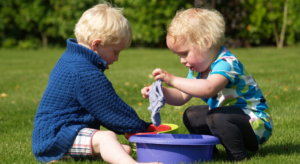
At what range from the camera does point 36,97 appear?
530 cm

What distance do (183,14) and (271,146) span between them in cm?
125

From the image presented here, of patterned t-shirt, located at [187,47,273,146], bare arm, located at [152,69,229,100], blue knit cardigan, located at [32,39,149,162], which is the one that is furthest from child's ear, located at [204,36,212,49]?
blue knit cardigan, located at [32,39,149,162]

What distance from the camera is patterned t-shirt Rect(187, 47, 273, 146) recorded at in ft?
7.50

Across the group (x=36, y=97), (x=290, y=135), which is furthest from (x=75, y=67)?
(x=36, y=97)

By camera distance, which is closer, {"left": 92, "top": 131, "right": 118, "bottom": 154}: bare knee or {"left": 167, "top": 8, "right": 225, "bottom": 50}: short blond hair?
{"left": 92, "top": 131, "right": 118, "bottom": 154}: bare knee

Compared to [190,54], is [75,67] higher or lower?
lower

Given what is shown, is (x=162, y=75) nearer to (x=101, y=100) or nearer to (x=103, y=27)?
(x=101, y=100)

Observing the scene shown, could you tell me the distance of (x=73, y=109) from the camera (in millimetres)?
2314

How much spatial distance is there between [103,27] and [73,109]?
63cm

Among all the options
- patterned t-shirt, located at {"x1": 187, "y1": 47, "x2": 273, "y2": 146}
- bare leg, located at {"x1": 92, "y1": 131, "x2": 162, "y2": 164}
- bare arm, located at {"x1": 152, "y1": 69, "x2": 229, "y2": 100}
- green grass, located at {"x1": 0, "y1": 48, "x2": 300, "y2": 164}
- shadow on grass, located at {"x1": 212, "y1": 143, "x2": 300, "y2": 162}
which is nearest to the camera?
bare leg, located at {"x1": 92, "y1": 131, "x2": 162, "y2": 164}

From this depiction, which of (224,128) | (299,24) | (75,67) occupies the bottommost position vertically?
(299,24)

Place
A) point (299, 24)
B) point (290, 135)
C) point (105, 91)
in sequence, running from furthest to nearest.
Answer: point (299, 24) → point (290, 135) → point (105, 91)

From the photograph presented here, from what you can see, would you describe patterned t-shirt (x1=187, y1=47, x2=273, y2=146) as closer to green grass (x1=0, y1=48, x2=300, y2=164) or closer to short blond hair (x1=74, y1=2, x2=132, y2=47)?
green grass (x1=0, y1=48, x2=300, y2=164)

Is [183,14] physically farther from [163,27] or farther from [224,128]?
[163,27]
